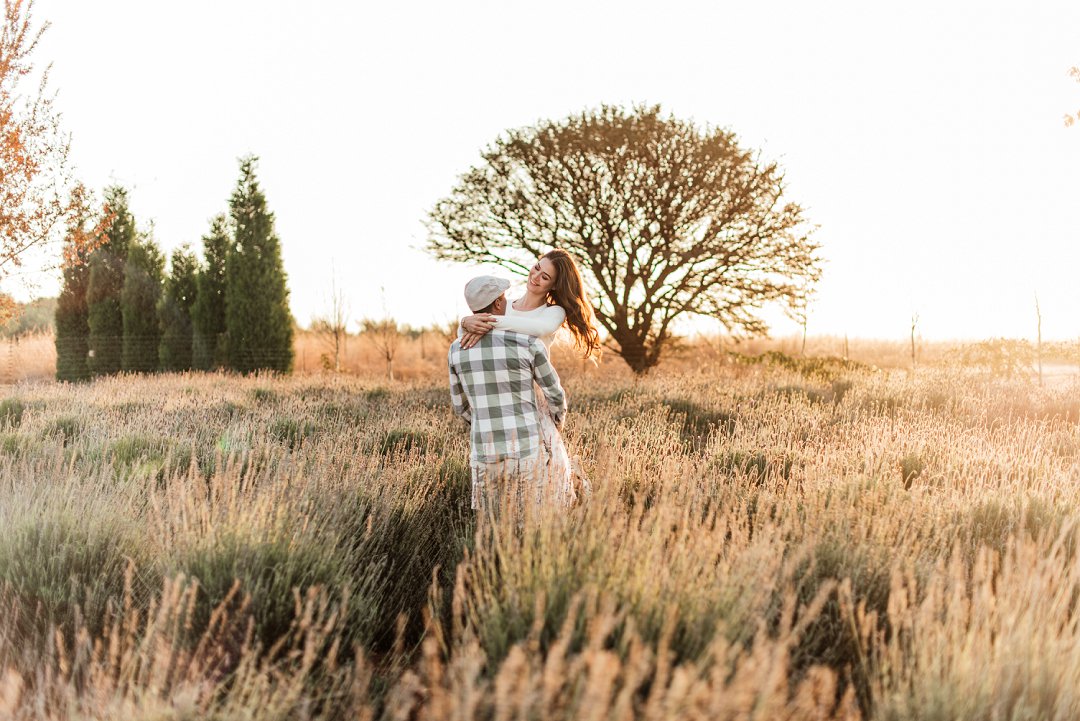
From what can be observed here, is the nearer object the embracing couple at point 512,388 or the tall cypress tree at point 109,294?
the embracing couple at point 512,388

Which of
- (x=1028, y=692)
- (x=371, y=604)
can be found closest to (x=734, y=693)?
(x=1028, y=692)

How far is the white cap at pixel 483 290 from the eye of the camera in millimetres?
4023

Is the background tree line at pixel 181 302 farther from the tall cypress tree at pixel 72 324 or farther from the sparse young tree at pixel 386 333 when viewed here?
the sparse young tree at pixel 386 333

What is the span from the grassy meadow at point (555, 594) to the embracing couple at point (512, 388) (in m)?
0.32

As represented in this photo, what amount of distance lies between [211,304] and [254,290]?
6.63ft

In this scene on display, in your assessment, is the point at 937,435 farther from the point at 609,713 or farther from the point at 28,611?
the point at 28,611

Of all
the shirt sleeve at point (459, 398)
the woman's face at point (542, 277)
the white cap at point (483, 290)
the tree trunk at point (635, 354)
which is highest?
the woman's face at point (542, 277)

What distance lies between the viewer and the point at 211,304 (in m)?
23.0

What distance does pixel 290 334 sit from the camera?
2238cm

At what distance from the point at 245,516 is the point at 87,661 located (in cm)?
81

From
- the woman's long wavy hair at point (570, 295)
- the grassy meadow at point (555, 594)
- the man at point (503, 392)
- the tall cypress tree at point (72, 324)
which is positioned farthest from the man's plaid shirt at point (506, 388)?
the tall cypress tree at point (72, 324)

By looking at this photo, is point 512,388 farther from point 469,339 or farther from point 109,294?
point 109,294

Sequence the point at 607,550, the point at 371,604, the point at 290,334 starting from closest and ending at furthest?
the point at 607,550 → the point at 371,604 → the point at 290,334

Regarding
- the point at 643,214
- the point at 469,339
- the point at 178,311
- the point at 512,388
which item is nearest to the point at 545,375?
the point at 512,388
